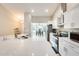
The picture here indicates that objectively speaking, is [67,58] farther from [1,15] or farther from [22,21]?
[22,21]

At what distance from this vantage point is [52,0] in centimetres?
75

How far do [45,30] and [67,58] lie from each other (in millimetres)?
6591

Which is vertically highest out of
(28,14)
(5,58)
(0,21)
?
(28,14)

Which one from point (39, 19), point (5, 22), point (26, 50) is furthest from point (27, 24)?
point (26, 50)

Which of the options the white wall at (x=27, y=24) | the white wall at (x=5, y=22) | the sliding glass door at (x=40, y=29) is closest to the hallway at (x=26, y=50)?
the white wall at (x=5, y=22)

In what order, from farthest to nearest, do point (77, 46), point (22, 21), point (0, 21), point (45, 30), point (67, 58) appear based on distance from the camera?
point (45, 30), point (22, 21), point (0, 21), point (77, 46), point (67, 58)

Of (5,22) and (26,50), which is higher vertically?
(5,22)

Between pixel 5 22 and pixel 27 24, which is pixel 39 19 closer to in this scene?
pixel 27 24

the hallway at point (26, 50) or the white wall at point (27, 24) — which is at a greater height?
the white wall at point (27, 24)

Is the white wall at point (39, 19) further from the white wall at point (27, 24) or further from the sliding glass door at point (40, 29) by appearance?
the white wall at point (27, 24)

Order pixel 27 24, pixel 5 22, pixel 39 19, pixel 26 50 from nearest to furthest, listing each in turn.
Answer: pixel 26 50 → pixel 5 22 → pixel 27 24 → pixel 39 19

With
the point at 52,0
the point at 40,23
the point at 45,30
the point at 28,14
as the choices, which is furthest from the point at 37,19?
the point at 52,0

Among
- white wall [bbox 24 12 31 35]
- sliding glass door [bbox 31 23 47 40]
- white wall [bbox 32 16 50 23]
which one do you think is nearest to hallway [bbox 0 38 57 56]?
white wall [bbox 24 12 31 35]

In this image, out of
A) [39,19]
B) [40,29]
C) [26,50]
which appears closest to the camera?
[26,50]
